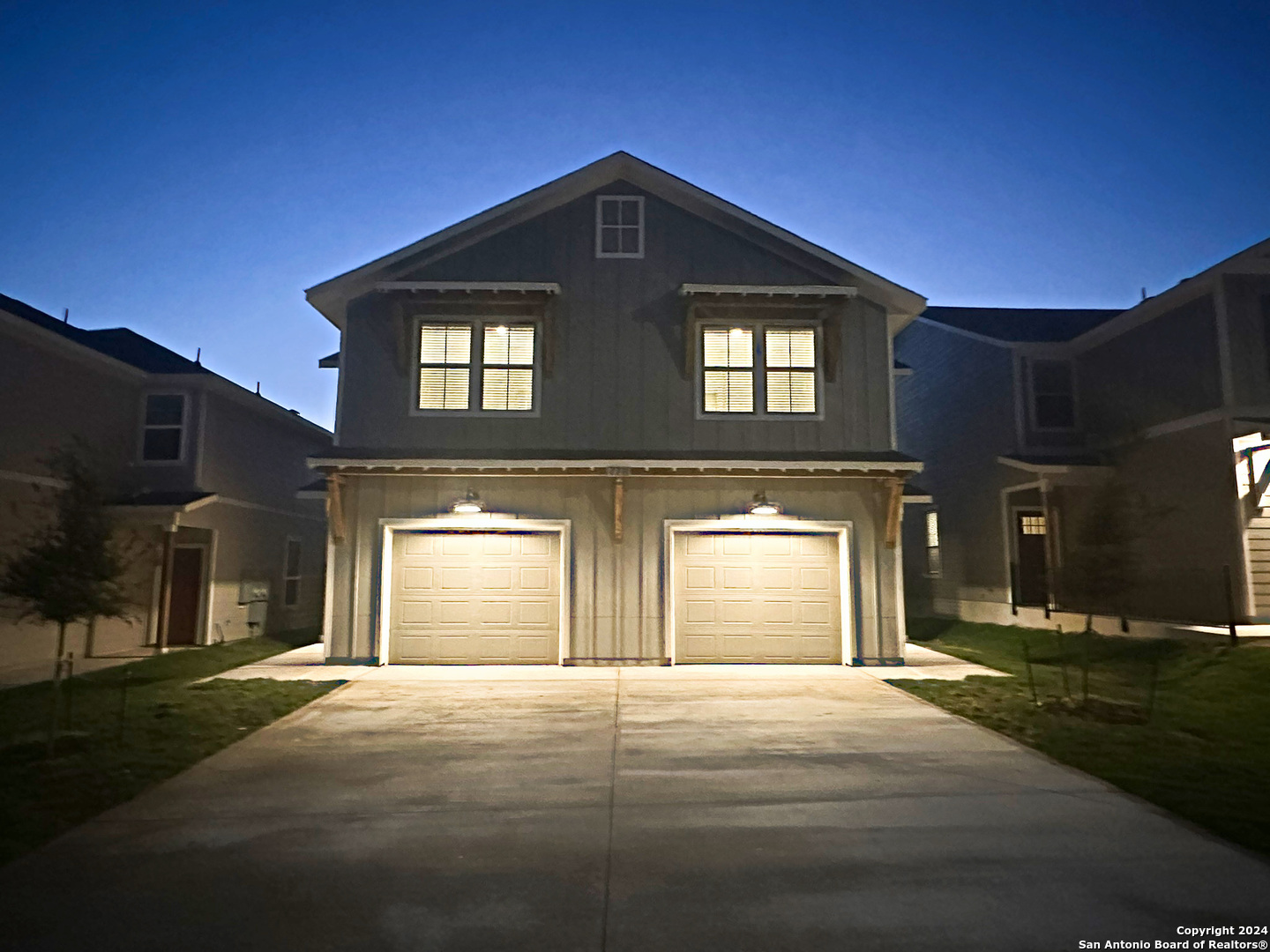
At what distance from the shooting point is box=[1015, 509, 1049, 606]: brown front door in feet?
59.5

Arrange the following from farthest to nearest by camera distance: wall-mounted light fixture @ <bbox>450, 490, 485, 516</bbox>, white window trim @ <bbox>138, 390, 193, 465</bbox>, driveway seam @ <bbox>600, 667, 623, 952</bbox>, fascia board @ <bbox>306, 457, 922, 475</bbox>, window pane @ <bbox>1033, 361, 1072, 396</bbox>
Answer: window pane @ <bbox>1033, 361, 1072, 396</bbox>
white window trim @ <bbox>138, 390, 193, 465</bbox>
wall-mounted light fixture @ <bbox>450, 490, 485, 516</bbox>
fascia board @ <bbox>306, 457, 922, 475</bbox>
driveway seam @ <bbox>600, 667, 623, 952</bbox>

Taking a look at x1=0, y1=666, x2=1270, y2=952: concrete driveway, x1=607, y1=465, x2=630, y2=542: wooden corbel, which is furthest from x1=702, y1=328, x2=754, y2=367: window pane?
x1=0, y1=666, x2=1270, y2=952: concrete driveway

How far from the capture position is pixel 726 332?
13.4 metres

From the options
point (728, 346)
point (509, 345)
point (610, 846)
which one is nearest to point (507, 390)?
point (509, 345)

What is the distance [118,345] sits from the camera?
18500mm

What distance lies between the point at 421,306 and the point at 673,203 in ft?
15.4

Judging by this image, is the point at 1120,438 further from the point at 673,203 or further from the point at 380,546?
the point at 380,546

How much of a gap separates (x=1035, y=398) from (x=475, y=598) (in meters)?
13.6

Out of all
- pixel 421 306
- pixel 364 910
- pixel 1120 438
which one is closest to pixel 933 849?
pixel 364 910

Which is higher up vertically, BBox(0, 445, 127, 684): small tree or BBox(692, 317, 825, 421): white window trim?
BBox(692, 317, 825, 421): white window trim

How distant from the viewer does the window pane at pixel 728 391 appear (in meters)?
13.3

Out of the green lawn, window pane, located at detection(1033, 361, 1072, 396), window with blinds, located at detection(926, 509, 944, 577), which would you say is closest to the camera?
the green lawn

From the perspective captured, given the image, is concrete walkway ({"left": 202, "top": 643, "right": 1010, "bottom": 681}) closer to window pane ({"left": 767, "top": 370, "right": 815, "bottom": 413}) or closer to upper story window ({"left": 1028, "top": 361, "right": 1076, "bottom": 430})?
window pane ({"left": 767, "top": 370, "right": 815, "bottom": 413})

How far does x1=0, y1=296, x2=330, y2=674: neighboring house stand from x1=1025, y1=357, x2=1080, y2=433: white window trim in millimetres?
17839
